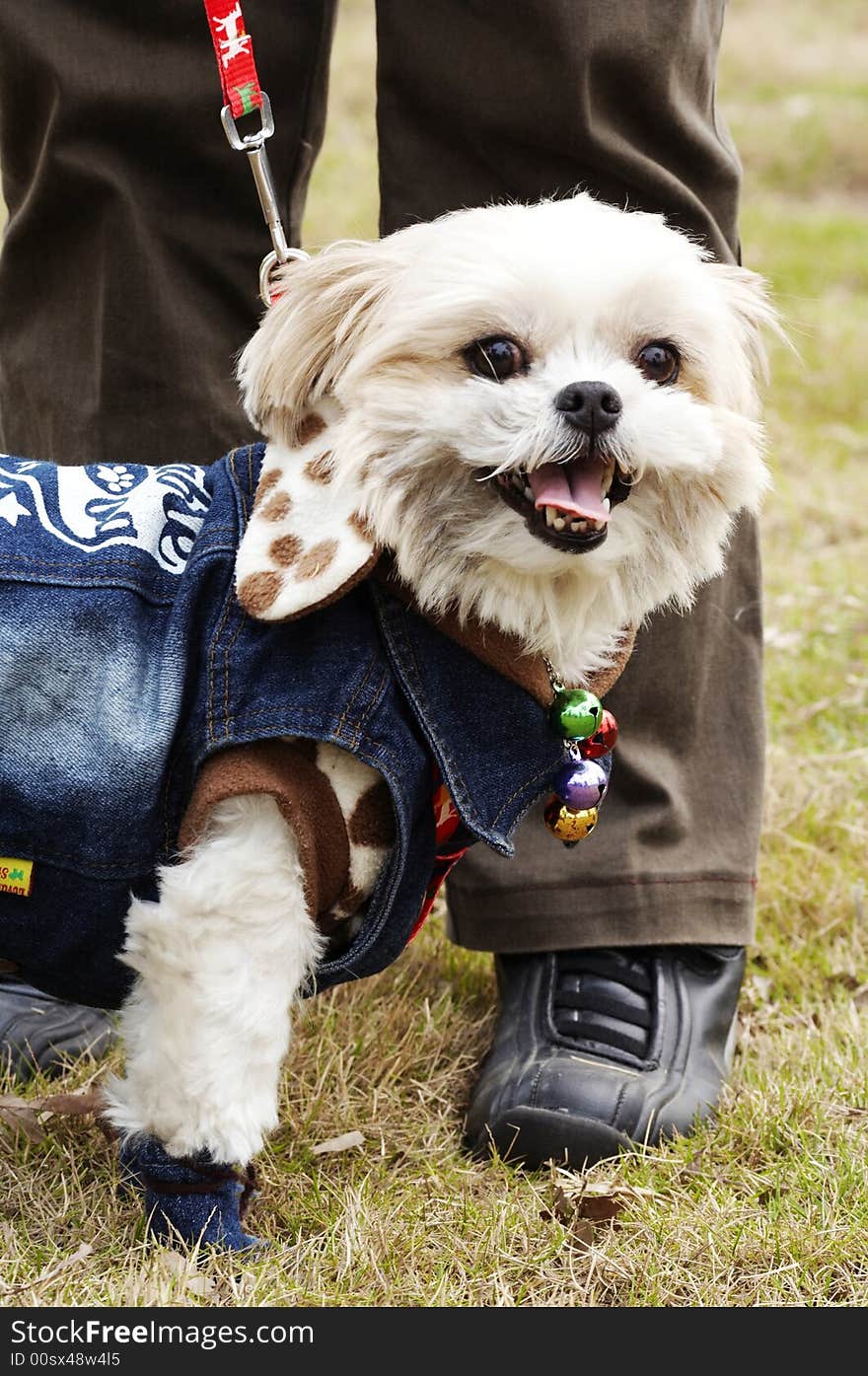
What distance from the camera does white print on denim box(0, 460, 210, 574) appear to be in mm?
1604

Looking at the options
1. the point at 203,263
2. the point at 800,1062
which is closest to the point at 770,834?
the point at 800,1062

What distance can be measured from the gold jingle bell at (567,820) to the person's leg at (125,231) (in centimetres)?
86

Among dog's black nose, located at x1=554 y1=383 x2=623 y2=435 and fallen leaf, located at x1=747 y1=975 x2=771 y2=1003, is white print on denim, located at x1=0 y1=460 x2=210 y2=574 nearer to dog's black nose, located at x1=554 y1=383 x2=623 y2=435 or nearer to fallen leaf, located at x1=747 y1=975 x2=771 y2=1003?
dog's black nose, located at x1=554 y1=383 x2=623 y2=435

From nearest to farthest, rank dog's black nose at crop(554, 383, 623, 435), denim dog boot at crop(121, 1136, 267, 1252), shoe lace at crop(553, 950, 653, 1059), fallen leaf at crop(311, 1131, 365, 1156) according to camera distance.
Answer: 1. dog's black nose at crop(554, 383, 623, 435)
2. denim dog boot at crop(121, 1136, 267, 1252)
3. fallen leaf at crop(311, 1131, 365, 1156)
4. shoe lace at crop(553, 950, 653, 1059)

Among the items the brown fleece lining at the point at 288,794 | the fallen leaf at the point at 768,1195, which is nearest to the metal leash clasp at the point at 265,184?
the brown fleece lining at the point at 288,794

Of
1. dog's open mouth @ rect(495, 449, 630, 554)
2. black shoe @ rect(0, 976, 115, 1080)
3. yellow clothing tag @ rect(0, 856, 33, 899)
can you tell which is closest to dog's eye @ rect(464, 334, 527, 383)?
dog's open mouth @ rect(495, 449, 630, 554)

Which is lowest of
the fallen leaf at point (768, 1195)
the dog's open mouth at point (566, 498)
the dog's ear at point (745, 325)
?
the fallen leaf at point (768, 1195)

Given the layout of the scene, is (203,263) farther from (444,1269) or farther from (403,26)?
(444,1269)

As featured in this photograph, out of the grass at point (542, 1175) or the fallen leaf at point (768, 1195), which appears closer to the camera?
the grass at point (542, 1175)

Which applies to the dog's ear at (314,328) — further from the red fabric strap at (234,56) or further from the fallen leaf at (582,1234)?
the fallen leaf at (582,1234)

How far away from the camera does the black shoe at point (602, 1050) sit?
200 centimetres

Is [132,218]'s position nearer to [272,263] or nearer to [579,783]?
[272,263]

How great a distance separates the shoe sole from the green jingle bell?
61 centimetres

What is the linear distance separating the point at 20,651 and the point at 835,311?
5053 millimetres
